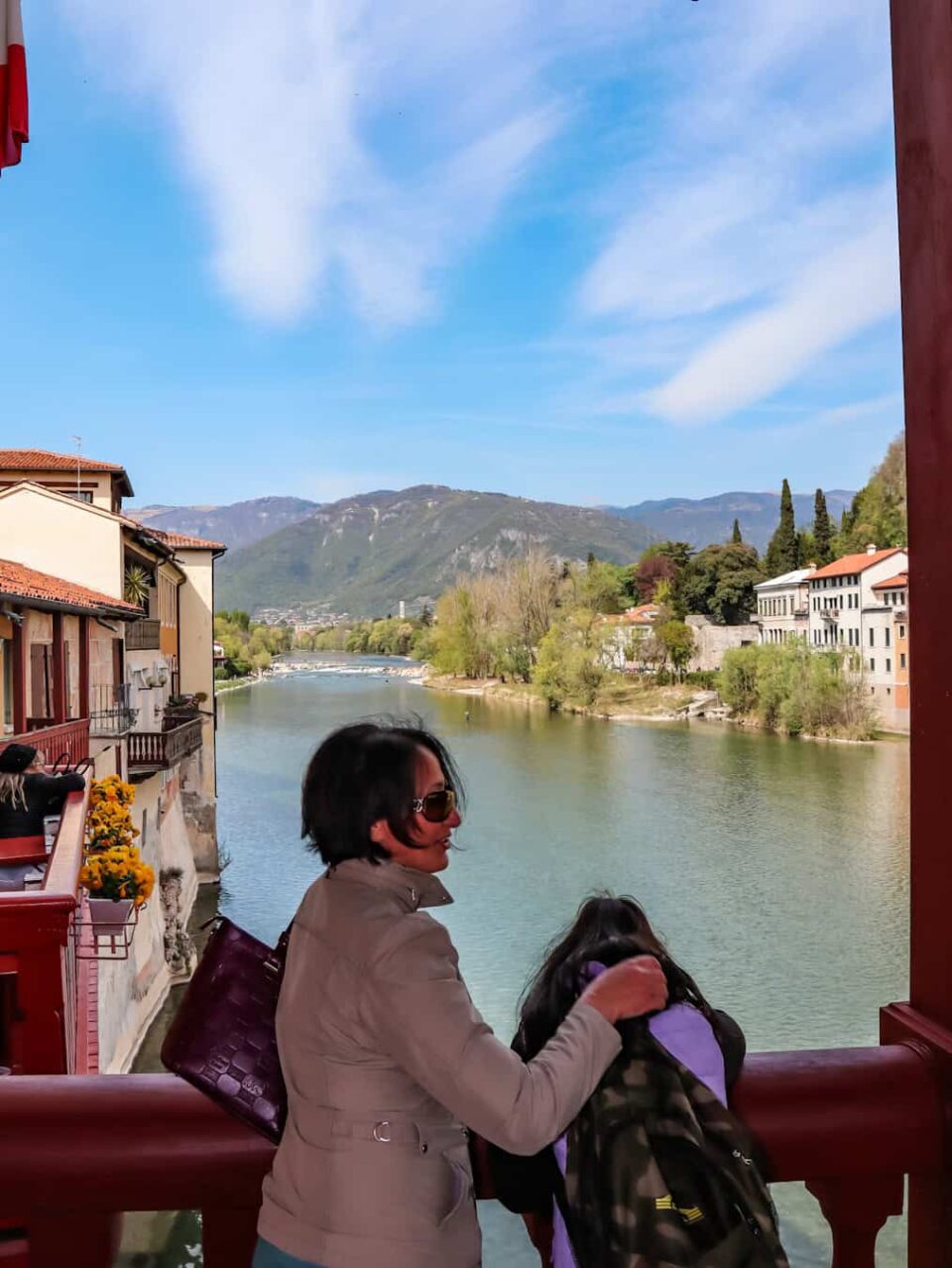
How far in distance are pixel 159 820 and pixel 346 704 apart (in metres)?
25.0

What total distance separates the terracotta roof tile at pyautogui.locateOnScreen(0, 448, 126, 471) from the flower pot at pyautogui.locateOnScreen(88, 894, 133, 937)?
9.70 metres

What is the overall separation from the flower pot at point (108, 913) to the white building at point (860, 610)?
2051 centimetres

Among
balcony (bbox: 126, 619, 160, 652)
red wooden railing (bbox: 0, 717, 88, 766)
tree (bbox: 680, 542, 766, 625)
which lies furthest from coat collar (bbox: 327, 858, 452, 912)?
tree (bbox: 680, 542, 766, 625)

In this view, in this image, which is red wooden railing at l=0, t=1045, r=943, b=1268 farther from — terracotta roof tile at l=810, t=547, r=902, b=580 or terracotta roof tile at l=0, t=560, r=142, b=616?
terracotta roof tile at l=810, t=547, r=902, b=580

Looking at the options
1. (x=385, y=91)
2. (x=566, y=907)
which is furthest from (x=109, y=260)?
(x=566, y=907)

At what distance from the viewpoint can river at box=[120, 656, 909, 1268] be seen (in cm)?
1250

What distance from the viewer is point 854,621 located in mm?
25031

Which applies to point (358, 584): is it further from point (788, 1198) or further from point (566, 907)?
point (788, 1198)

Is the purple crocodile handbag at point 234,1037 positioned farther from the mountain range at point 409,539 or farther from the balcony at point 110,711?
the mountain range at point 409,539

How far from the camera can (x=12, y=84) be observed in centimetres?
94

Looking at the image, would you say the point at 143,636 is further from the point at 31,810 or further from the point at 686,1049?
the point at 686,1049

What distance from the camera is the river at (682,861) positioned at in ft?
41.0

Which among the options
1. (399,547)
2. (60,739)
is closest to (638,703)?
(60,739)

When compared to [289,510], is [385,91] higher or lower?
higher
